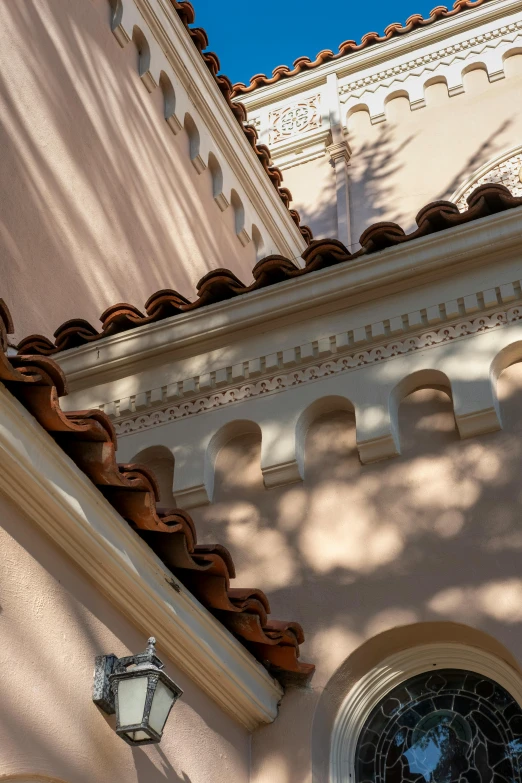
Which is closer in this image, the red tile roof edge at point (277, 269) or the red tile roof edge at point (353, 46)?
Result: the red tile roof edge at point (277, 269)

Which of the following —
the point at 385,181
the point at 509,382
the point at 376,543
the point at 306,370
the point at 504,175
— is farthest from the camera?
the point at 385,181

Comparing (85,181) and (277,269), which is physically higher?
(85,181)

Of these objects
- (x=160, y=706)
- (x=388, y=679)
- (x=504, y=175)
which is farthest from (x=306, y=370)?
(x=504, y=175)

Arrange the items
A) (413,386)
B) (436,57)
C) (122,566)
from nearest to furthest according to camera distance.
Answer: (122,566), (413,386), (436,57)

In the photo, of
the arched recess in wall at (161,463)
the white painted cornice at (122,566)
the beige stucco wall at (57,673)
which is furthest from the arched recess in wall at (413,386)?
the beige stucco wall at (57,673)

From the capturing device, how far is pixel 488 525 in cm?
509

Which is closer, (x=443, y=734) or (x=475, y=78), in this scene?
(x=443, y=734)

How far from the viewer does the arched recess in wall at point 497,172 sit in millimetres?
11352

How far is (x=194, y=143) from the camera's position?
9852mm

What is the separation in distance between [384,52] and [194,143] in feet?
13.1

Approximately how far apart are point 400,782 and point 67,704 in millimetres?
1786

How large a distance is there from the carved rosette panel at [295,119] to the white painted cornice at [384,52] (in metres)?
0.21

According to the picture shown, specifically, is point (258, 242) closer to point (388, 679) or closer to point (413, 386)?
point (413, 386)

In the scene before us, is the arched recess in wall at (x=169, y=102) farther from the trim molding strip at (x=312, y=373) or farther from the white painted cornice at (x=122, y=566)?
the white painted cornice at (x=122, y=566)
